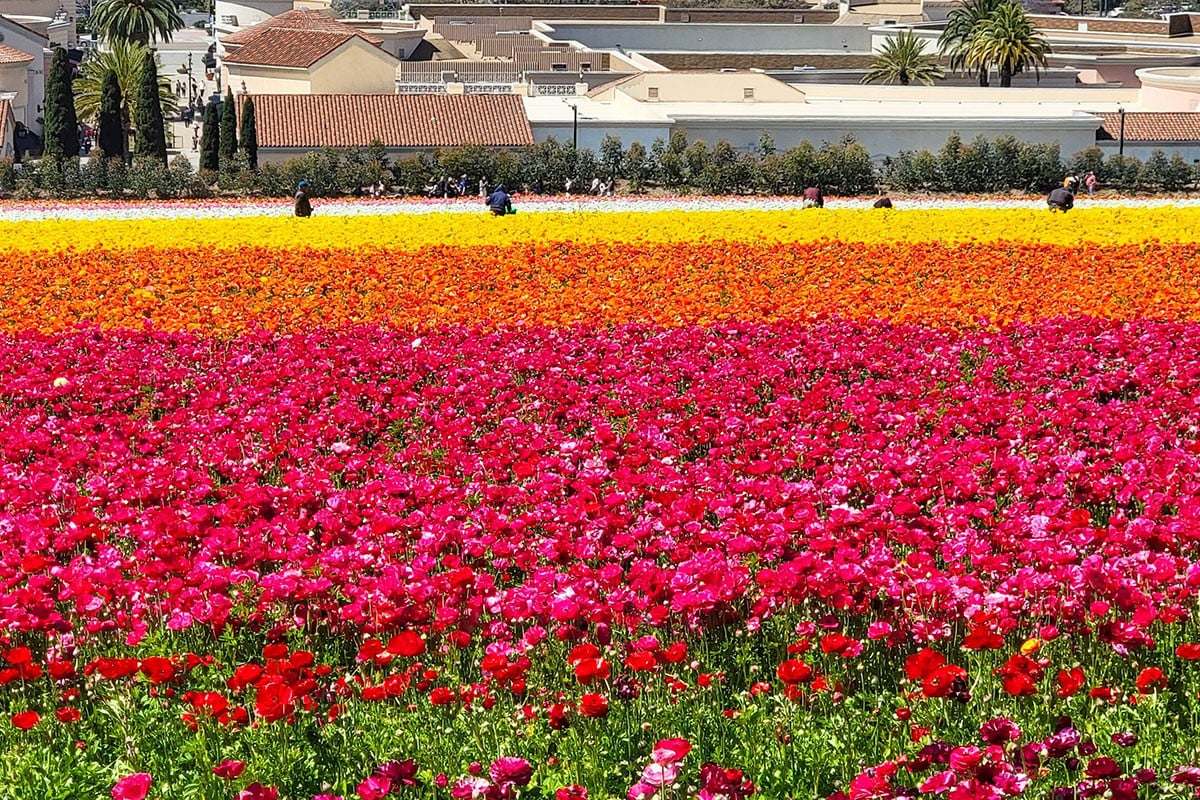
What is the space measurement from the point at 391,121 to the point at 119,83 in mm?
13939

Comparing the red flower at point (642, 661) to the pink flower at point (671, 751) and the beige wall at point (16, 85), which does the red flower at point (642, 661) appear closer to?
the pink flower at point (671, 751)

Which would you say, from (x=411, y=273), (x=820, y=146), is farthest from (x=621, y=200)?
(x=411, y=273)

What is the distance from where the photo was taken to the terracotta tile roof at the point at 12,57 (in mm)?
60856

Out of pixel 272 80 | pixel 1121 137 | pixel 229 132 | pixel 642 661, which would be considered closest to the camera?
pixel 642 661

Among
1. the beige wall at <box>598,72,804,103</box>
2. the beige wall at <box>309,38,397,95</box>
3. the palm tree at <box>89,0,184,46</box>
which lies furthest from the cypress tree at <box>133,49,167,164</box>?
the palm tree at <box>89,0,184,46</box>

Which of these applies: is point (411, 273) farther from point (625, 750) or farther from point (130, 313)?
point (625, 750)

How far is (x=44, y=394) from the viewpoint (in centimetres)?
998

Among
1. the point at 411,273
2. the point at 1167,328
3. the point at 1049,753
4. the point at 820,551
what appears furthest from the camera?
the point at 411,273

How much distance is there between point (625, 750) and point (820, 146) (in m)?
37.9

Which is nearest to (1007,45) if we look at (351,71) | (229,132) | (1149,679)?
(351,71)

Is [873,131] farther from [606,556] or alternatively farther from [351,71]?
[606,556]

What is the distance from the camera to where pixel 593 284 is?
15.7 m

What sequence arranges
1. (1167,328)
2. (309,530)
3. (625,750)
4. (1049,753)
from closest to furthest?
(1049,753) < (625,750) < (309,530) < (1167,328)

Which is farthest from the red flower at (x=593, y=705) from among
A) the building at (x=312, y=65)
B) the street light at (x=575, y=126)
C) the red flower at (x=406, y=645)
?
the building at (x=312, y=65)
